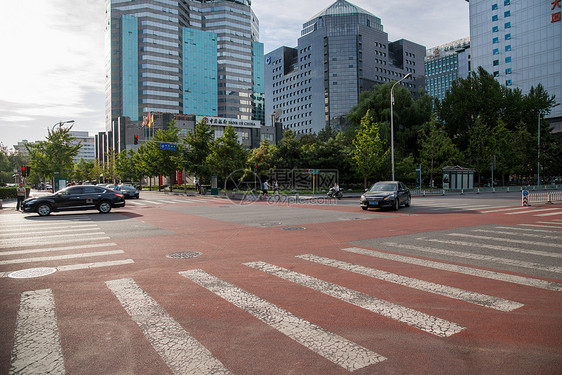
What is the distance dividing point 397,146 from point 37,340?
2066 inches

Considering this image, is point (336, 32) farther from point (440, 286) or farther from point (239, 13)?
point (440, 286)

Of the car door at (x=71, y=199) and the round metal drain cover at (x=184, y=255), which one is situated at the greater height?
the car door at (x=71, y=199)

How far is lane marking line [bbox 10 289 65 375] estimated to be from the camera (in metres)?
3.33

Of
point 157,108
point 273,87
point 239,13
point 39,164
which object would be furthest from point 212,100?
point 39,164

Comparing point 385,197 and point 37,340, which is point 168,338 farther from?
point 385,197

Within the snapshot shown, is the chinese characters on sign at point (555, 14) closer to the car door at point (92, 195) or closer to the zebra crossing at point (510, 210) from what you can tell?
the zebra crossing at point (510, 210)

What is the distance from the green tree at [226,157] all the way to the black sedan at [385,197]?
22662 mm

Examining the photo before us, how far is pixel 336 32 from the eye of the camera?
12825 cm

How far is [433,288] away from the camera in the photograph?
215 inches

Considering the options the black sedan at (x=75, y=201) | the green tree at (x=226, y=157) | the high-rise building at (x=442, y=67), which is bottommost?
the black sedan at (x=75, y=201)

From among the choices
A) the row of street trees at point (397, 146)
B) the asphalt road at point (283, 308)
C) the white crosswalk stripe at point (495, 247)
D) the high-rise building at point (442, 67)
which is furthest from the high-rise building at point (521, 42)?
the high-rise building at point (442, 67)

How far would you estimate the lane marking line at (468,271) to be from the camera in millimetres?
5609

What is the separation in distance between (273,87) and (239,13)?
36.9 metres

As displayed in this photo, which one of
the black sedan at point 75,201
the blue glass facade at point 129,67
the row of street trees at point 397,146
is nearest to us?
the black sedan at point 75,201
